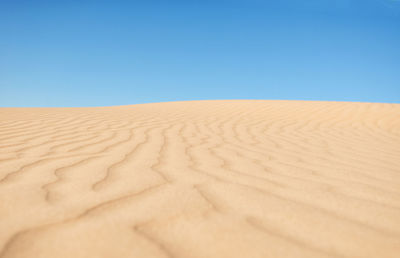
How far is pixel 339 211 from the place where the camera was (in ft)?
4.28

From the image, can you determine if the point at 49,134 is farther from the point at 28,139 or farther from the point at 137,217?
the point at 137,217

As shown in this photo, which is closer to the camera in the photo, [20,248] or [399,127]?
[20,248]

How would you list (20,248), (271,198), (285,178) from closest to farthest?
1. (20,248)
2. (271,198)
3. (285,178)

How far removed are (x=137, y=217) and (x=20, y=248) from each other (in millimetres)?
404

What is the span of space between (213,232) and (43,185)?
3.39 ft

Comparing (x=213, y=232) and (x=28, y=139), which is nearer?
(x=213, y=232)

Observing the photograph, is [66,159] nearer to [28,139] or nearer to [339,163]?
[28,139]

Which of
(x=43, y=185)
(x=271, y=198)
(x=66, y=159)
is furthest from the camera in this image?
(x=66, y=159)

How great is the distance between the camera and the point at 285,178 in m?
1.84

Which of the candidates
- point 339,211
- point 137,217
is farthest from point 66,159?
point 339,211

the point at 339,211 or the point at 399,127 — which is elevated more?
the point at 399,127

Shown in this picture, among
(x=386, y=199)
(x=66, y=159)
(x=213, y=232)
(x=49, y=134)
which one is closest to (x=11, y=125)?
(x=49, y=134)

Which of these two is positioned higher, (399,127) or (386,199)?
(399,127)

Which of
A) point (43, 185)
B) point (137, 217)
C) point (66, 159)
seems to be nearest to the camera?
point (137, 217)
